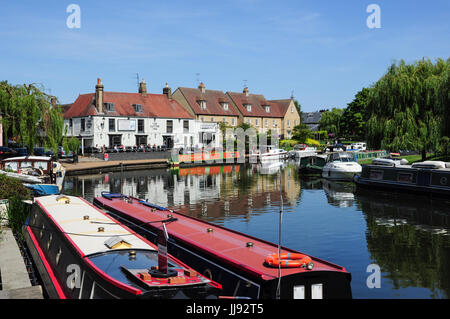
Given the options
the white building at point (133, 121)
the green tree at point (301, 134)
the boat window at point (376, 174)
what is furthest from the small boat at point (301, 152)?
the boat window at point (376, 174)

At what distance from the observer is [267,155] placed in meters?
72.6

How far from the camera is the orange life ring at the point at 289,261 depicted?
9.73m

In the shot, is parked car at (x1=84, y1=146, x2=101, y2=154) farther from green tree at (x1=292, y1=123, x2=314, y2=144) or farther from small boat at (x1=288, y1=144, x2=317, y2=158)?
green tree at (x1=292, y1=123, x2=314, y2=144)

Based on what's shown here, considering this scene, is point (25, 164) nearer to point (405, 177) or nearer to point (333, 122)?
point (405, 177)

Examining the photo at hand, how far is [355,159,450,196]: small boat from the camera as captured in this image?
3233 centimetres

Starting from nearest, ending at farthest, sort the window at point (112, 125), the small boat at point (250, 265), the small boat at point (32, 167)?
the small boat at point (250, 265)
the small boat at point (32, 167)
the window at point (112, 125)

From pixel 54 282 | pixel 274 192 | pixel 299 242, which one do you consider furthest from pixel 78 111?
pixel 54 282

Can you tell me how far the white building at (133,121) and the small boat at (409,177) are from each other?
41.7 metres

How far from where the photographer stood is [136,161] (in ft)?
206

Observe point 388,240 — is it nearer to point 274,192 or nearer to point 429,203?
point 429,203

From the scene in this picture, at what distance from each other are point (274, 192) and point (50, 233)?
2553 centimetres

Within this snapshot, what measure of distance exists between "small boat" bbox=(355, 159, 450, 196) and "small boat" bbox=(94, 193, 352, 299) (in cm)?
2377

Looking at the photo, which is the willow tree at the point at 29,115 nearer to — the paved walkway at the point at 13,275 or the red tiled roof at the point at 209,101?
the paved walkway at the point at 13,275

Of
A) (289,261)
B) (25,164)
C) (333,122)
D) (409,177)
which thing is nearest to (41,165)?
(25,164)
